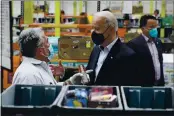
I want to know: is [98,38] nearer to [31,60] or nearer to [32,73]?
[31,60]

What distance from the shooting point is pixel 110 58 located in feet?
9.05

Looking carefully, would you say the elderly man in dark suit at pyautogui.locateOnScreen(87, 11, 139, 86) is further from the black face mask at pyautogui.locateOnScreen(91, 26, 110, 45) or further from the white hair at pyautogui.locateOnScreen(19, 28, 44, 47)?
the white hair at pyautogui.locateOnScreen(19, 28, 44, 47)

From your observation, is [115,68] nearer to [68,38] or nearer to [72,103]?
[72,103]

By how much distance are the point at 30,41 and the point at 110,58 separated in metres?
0.69

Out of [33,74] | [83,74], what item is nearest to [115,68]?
[83,74]

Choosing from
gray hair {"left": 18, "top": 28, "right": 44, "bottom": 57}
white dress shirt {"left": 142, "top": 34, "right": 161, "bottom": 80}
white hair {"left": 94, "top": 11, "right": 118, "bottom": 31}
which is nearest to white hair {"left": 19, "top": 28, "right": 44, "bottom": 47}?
gray hair {"left": 18, "top": 28, "right": 44, "bottom": 57}

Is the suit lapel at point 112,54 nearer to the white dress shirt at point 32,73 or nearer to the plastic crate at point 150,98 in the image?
the white dress shirt at point 32,73

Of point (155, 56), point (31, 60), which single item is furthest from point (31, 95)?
point (155, 56)

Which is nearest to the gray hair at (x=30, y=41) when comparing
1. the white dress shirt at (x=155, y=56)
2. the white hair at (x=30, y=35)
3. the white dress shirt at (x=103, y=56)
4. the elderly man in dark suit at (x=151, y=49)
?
the white hair at (x=30, y=35)

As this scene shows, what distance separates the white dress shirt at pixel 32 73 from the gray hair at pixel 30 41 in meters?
0.06

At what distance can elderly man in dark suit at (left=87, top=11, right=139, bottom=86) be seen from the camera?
2.73 meters

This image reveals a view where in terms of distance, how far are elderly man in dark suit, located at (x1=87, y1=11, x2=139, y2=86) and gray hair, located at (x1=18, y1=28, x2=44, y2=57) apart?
52 centimetres

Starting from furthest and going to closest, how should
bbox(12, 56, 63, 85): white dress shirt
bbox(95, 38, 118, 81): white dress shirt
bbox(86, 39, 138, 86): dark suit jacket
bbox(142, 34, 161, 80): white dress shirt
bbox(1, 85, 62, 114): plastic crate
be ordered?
bbox(142, 34, 161, 80): white dress shirt
bbox(95, 38, 118, 81): white dress shirt
bbox(86, 39, 138, 86): dark suit jacket
bbox(12, 56, 63, 85): white dress shirt
bbox(1, 85, 62, 114): plastic crate

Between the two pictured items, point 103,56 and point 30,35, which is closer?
point 30,35
